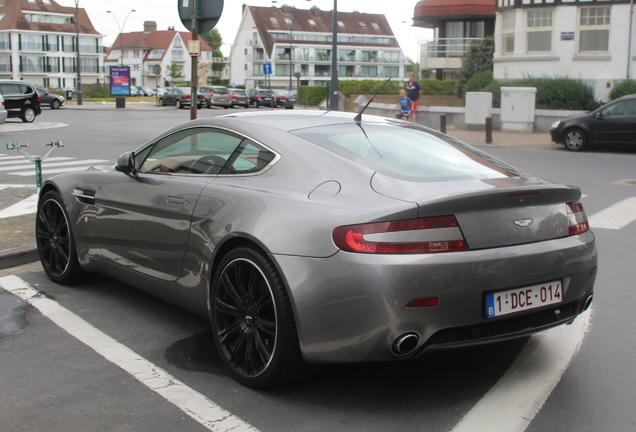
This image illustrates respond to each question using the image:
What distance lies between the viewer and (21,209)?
30.3 feet

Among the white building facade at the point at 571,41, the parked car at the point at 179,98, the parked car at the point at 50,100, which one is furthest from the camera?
the parked car at the point at 179,98

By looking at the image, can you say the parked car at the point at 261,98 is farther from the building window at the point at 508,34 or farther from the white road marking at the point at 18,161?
the white road marking at the point at 18,161

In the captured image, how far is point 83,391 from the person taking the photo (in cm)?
381

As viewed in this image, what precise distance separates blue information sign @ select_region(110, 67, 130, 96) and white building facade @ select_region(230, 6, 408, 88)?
5048cm

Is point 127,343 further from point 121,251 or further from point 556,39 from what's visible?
point 556,39

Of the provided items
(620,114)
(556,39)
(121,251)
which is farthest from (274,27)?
(121,251)

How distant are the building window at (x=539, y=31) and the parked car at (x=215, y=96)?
996 inches

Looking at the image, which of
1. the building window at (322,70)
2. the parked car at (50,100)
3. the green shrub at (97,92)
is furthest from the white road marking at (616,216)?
the building window at (322,70)

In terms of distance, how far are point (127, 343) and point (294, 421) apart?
1.52 meters

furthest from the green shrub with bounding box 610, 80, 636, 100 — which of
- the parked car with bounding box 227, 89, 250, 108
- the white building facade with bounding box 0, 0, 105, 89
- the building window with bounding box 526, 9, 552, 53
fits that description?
the white building facade with bounding box 0, 0, 105, 89

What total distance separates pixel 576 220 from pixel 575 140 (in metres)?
16.6

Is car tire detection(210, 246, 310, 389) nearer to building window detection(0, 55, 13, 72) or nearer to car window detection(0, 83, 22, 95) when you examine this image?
car window detection(0, 83, 22, 95)

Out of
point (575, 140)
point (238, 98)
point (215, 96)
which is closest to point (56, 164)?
point (575, 140)

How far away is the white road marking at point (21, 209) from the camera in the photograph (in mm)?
8844
